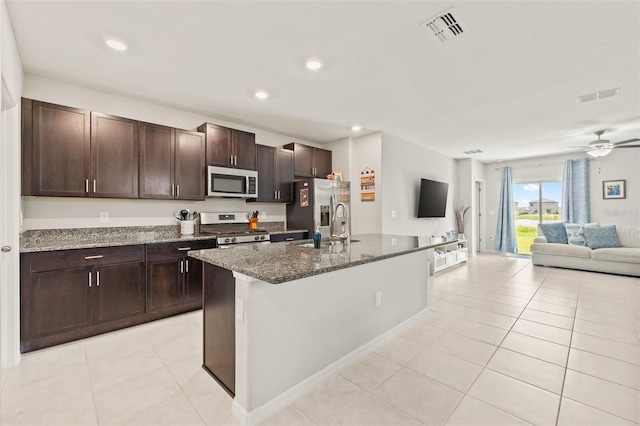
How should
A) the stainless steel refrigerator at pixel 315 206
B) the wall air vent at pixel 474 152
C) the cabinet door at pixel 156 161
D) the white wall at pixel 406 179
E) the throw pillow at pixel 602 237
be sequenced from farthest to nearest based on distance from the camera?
the wall air vent at pixel 474 152
the throw pillow at pixel 602 237
the white wall at pixel 406 179
the stainless steel refrigerator at pixel 315 206
the cabinet door at pixel 156 161

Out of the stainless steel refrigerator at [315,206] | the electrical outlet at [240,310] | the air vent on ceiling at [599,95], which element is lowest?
the electrical outlet at [240,310]

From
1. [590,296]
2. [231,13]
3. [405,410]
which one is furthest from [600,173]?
[231,13]

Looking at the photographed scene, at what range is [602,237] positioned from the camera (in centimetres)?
550

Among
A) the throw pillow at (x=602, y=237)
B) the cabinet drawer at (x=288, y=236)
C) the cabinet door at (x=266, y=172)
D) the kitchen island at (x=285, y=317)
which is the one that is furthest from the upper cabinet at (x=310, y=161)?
the throw pillow at (x=602, y=237)

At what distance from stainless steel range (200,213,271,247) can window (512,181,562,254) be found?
7182 mm

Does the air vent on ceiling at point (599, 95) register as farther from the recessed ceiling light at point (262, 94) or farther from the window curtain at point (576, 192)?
the window curtain at point (576, 192)

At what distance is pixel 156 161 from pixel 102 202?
0.75 meters

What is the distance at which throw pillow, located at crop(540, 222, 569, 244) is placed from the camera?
19.6 ft

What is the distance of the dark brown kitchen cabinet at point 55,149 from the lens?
262 cm

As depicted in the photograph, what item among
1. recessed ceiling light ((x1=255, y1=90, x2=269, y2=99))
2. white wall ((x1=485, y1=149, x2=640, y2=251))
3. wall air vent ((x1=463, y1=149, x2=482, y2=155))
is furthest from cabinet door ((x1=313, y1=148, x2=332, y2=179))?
white wall ((x1=485, y1=149, x2=640, y2=251))

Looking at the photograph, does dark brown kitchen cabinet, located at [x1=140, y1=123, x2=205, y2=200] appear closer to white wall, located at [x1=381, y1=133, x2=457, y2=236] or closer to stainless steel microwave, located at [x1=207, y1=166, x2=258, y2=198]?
stainless steel microwave, located at [x1=207, y1=166, x2=258, y2=198]

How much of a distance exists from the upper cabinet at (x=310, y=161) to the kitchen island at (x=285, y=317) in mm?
2630

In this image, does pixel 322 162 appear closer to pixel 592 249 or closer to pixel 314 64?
pixel 314 64

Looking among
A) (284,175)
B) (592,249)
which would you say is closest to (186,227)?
(284,175)
